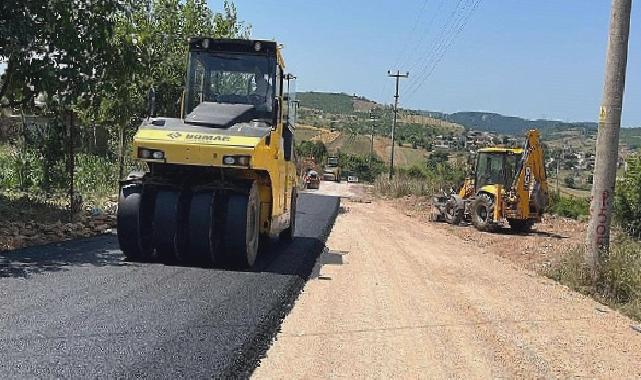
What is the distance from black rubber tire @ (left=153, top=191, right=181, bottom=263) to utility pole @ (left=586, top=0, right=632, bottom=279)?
6.01 m

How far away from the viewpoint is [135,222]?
9375 mm

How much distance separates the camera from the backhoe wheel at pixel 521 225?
20656 millimetres

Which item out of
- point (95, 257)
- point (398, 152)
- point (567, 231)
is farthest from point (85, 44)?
point (398, 152)

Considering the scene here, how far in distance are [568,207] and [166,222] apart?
2779 centimetres

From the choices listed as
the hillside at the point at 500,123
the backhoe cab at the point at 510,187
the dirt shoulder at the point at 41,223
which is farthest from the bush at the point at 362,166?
the dirt shoulder at the point at 41,223

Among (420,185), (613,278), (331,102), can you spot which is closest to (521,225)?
(613,278)

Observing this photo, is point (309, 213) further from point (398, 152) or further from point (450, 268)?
point (398, 152)

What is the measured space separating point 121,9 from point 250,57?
5405mm

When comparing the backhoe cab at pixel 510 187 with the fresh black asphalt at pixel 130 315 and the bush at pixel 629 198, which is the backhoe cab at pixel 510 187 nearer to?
the bush at pixel 629 198

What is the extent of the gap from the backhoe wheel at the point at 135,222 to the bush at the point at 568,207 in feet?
78.9

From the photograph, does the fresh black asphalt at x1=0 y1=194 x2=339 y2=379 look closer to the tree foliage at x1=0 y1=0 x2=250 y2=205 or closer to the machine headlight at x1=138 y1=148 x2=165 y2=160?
the machine headlight at x1=138 y1=148 x2=165 y2=160

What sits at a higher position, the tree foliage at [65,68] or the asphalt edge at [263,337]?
the tree foliage at [65,68]

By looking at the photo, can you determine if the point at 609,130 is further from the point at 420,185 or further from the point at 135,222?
the point at 420,185

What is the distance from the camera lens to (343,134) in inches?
4688
